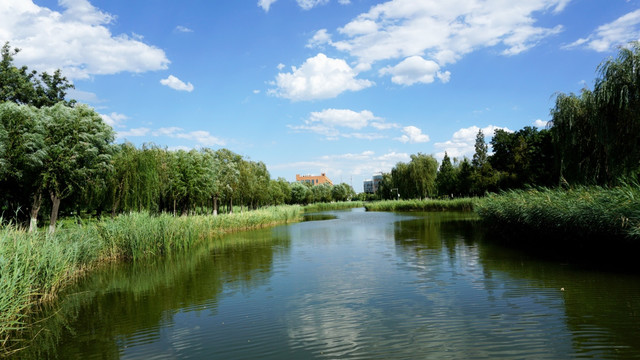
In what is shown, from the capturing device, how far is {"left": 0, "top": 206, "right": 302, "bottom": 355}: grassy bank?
25.0ft

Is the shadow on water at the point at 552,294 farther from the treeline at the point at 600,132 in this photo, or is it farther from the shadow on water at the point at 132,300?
the shadow on water at the point at 132,300

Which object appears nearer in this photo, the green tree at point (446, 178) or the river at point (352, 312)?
the river at point (352, 312)

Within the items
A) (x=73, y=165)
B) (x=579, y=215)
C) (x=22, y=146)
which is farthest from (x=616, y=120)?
(x=22, y=146)

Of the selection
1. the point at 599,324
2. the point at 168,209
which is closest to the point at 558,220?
the point at 599,324

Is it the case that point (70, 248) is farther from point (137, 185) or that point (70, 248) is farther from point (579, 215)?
point (579, 215)

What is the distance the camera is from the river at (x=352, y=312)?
621 cm

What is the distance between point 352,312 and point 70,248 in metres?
9.21

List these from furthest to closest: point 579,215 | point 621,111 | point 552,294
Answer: point 621,111 → point 579,215 → point 552,294

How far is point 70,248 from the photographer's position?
453 inches

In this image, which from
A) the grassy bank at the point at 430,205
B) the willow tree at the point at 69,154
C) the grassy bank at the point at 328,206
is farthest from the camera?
the grassy bank at the point at 328,206

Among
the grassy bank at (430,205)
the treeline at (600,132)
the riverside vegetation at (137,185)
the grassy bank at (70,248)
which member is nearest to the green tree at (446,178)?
the grassy bank at (430,205)

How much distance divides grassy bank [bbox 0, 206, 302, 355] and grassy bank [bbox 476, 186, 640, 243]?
48.6 feet

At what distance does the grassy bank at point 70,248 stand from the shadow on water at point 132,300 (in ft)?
1.74

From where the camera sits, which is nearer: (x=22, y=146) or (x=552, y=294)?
(x=552, y=294)
